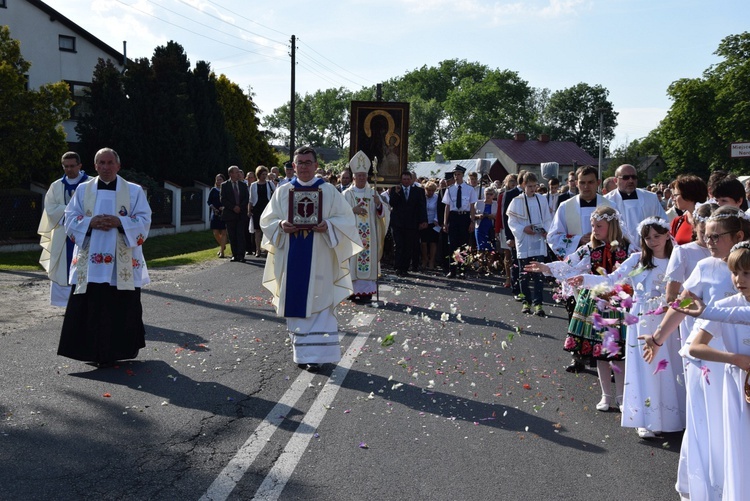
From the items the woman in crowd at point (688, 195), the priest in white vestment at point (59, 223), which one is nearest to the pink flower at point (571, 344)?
the woman in crowd at point (688, 195)

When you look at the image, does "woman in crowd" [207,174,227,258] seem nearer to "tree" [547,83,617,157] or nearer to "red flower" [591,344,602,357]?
"red flower" [591,344,602,357]

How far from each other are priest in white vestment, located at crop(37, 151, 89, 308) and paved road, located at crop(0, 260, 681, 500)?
770 millimetres

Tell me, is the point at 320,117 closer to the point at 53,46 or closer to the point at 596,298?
the point at 53,46

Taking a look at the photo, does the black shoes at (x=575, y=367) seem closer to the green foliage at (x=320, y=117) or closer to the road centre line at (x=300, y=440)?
→ the road centre line at (x=300, y=440)

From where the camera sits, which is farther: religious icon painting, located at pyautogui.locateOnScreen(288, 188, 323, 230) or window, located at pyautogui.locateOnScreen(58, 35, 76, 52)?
window, located at pyautogui.locateOnScreen(58, 35, 76, 52)

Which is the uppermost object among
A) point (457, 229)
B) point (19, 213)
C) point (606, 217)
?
point (606, 217)

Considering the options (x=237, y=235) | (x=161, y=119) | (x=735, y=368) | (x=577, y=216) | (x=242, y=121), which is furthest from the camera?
(x=242, y=121)

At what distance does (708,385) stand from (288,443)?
2.80 meters

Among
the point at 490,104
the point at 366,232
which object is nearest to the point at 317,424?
the point at 366,232

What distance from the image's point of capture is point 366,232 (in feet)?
48.6

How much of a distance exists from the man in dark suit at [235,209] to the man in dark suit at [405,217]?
13.1 ft

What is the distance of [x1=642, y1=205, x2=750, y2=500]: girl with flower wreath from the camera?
4.43 m

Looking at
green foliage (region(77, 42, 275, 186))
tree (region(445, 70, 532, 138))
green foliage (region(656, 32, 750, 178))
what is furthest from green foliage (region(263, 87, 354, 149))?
green foliage (region(77, 42, 275, 186))

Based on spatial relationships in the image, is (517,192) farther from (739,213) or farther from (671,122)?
(671,122)
